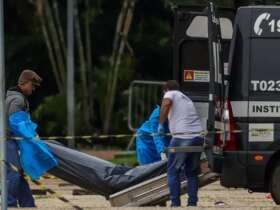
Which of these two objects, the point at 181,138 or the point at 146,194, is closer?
the point at 181,138

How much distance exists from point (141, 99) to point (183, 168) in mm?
13349

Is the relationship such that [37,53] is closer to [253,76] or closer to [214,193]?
[214,193]

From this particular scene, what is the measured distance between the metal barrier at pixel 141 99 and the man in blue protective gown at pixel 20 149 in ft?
43.8

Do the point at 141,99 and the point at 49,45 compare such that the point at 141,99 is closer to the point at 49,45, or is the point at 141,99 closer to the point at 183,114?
the point at 49,45

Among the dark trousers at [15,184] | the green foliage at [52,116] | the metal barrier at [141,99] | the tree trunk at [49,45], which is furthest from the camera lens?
the tree trunk at [49,45]

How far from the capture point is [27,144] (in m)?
11.1

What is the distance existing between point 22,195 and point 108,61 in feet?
54.7

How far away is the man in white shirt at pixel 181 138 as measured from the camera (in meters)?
11.5

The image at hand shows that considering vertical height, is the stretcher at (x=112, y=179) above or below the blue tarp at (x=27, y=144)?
below

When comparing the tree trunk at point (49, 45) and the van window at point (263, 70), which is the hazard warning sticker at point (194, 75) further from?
the tree trunk at point (49, 45)

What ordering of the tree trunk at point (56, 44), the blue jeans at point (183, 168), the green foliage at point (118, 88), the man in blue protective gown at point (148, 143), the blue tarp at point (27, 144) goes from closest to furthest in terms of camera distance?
the blue tarp at point (27, 144), the blue jeans at point (183, 168), the man in blue protective gown at point (148, 143), the green foliage at point (118, 88), the tree trunk at point (56, 44)

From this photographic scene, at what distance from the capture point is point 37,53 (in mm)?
28203

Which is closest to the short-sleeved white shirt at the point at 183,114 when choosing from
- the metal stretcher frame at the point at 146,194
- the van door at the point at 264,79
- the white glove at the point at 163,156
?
the metal stretcher frame at the point at 146,194

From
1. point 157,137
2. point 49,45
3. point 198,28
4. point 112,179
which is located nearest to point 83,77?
point 49,45
